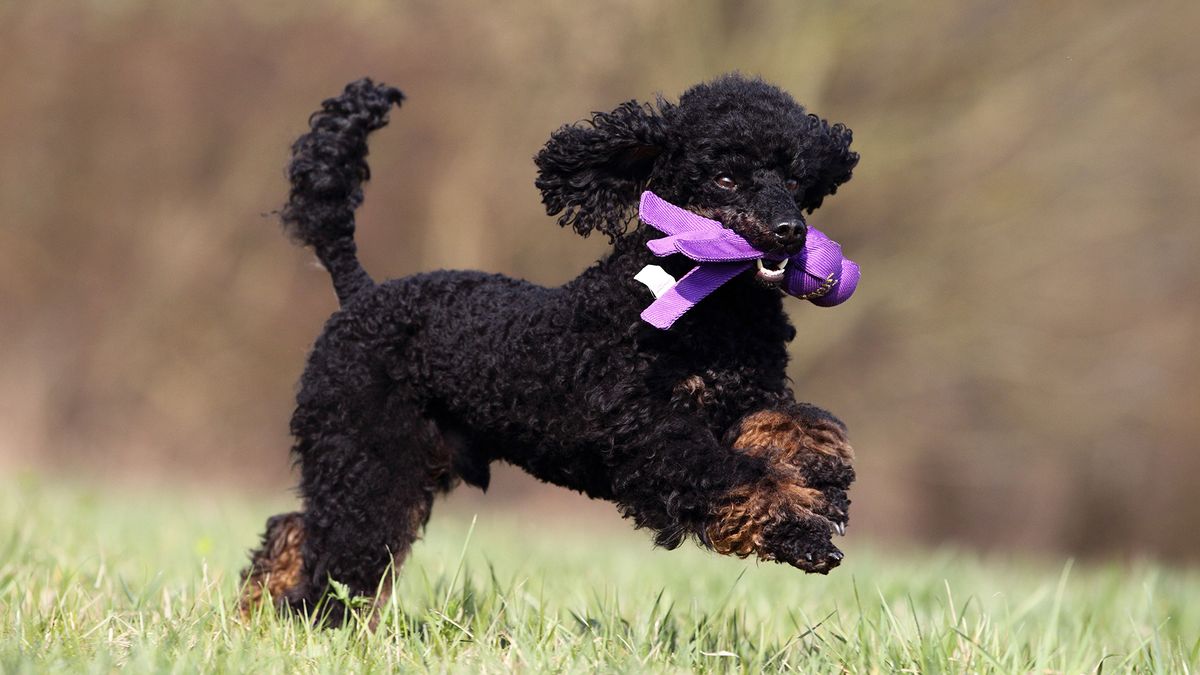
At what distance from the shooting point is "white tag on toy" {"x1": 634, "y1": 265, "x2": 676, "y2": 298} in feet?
13.3

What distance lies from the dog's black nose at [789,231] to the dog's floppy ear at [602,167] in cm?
67

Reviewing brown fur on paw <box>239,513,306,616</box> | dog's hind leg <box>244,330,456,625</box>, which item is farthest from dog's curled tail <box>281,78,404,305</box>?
brown fur on paw <box>239,513,306,616</box>

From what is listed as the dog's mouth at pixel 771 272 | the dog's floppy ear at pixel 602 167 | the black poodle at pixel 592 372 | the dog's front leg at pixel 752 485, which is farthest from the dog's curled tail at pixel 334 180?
the dog's mouth at pixel 771 272

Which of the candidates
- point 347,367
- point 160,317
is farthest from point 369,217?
point 347,367

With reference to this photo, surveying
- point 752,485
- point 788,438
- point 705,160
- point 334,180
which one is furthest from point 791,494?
point 334,180

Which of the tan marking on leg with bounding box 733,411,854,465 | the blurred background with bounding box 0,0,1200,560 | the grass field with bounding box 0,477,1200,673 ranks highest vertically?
the blurred background with bounding box 0,0,1200,560

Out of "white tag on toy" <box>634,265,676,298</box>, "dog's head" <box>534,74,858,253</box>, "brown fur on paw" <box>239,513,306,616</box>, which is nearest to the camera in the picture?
"white tag on toy" <box>634,265,676,298</box>

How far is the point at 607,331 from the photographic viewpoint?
170 inches

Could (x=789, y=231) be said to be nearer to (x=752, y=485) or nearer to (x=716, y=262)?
(x=716, y=262)

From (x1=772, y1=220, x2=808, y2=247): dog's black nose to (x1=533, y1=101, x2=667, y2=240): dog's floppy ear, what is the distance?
0.67 m

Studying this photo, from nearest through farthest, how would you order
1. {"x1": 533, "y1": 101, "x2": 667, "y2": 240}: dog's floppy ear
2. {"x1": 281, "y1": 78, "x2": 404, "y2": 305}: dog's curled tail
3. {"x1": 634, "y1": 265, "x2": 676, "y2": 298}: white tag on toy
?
{"x1": 634, "y1": 265, "x2": 676, "y2": 298}: white tag on toy < {"x1": 533, "y1": 101, "x2": 667, "y2": 240}: dog's floppy ear < {"x1": 281, "y1": 78, "x2": 404, "y2": 305}: dog's curled tail

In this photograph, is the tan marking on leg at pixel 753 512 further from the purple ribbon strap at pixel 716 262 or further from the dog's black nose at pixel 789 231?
the dog's black nose at pixel 789 231

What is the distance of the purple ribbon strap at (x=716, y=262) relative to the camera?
13.1 ft

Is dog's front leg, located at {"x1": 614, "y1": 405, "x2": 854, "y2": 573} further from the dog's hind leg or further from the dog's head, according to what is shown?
the dog's hind leg
